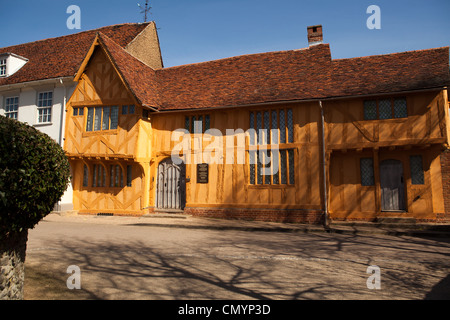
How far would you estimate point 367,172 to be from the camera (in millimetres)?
12656

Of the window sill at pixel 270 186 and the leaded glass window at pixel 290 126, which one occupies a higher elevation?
the leaded glass window at pixel 290 126

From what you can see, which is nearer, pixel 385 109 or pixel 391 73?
pixel 385 109

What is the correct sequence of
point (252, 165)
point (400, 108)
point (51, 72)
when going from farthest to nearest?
point (51, 72) < point (252, 165) < point (400, 108)

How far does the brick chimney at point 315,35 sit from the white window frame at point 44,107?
14.0m

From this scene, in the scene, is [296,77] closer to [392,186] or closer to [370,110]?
[370,110]

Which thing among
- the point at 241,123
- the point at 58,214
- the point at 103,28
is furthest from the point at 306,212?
the point at 103,28

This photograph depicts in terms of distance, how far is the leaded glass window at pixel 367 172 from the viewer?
41.3ft

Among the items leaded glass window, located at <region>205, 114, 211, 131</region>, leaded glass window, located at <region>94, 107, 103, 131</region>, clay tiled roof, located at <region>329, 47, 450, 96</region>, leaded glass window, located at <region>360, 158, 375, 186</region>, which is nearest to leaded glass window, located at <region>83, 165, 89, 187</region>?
leaded glass window, located at <region>94, 107, 103, 131</region>

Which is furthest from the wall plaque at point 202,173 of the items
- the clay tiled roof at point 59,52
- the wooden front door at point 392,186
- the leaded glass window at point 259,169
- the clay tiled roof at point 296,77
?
the clay tiled roof at point 59,52

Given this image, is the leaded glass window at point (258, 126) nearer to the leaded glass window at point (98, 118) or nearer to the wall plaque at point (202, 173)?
the wall plaque at point (202, 173)

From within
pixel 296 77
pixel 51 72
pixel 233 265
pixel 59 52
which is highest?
pixel 59 52

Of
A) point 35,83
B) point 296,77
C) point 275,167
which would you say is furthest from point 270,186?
point 35,83

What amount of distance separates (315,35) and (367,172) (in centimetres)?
764

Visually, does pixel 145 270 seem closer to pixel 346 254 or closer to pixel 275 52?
pixel 346 254
